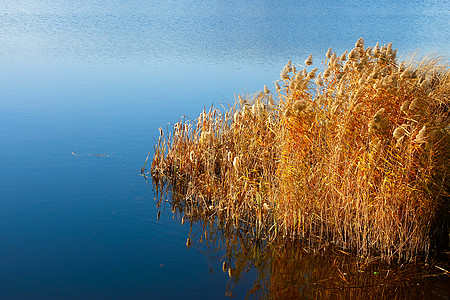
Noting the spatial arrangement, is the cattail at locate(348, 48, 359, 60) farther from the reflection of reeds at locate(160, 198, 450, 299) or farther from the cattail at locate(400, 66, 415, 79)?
the reflection of reeds at locate(160, 198, 450, 299)

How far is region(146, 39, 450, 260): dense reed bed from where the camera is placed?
5.23 m

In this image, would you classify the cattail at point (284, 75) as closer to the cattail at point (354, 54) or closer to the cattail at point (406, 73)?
the cattail at point (354, 54)

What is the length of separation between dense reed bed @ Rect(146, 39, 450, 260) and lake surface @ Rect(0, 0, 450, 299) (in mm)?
519

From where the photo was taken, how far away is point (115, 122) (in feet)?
36.0

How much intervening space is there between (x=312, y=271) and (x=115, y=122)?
672 cm

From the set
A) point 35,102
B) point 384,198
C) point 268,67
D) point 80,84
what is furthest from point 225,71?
point 384,198

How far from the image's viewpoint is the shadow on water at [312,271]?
16.3ft

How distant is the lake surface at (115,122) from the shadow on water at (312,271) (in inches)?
1.9

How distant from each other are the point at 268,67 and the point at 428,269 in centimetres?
1210

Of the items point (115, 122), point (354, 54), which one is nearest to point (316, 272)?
point (354, 54)

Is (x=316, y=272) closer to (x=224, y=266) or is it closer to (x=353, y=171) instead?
(x=224, y=266)

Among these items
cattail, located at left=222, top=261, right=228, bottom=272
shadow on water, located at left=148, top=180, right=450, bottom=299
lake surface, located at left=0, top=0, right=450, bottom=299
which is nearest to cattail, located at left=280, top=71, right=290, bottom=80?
shadow on water, located at left=148, top=180, right=450, bottom=299

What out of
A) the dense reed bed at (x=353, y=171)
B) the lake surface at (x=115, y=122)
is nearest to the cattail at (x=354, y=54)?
the dense reed bed at (x=353, y=171)

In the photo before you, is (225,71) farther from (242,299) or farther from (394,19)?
(394,19)
